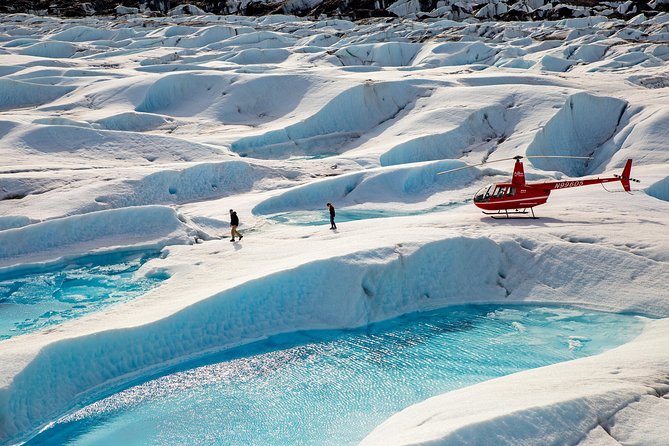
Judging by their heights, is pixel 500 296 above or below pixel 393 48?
below

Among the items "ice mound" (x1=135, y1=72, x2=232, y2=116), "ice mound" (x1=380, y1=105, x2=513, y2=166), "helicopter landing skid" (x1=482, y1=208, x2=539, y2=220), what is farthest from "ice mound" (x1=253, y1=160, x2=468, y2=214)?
"ice mound" (x1=135, y1=72, x2=232, y2=116)

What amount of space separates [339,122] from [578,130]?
966cm

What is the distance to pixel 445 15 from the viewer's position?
64375 millimetres

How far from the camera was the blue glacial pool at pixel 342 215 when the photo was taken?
55.9 feet

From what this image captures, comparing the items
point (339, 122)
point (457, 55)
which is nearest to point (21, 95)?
point (339, 122)

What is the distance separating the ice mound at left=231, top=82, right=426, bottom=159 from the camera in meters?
25.2

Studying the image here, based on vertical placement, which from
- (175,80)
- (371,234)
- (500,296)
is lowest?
(500,296)

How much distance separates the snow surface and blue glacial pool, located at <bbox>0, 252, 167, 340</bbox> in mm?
472

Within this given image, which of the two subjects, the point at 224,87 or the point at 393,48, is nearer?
the point at 224,87

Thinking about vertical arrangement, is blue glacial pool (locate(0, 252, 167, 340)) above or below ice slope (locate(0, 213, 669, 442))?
below

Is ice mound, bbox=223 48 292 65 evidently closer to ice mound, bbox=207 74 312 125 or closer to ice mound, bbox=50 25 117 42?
ice mound, bbox=207 74 312 125

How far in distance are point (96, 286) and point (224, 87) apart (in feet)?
61.8

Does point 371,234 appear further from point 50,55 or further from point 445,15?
point 445,15

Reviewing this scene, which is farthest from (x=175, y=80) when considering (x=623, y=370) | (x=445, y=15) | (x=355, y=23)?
(x=445, y=15)
